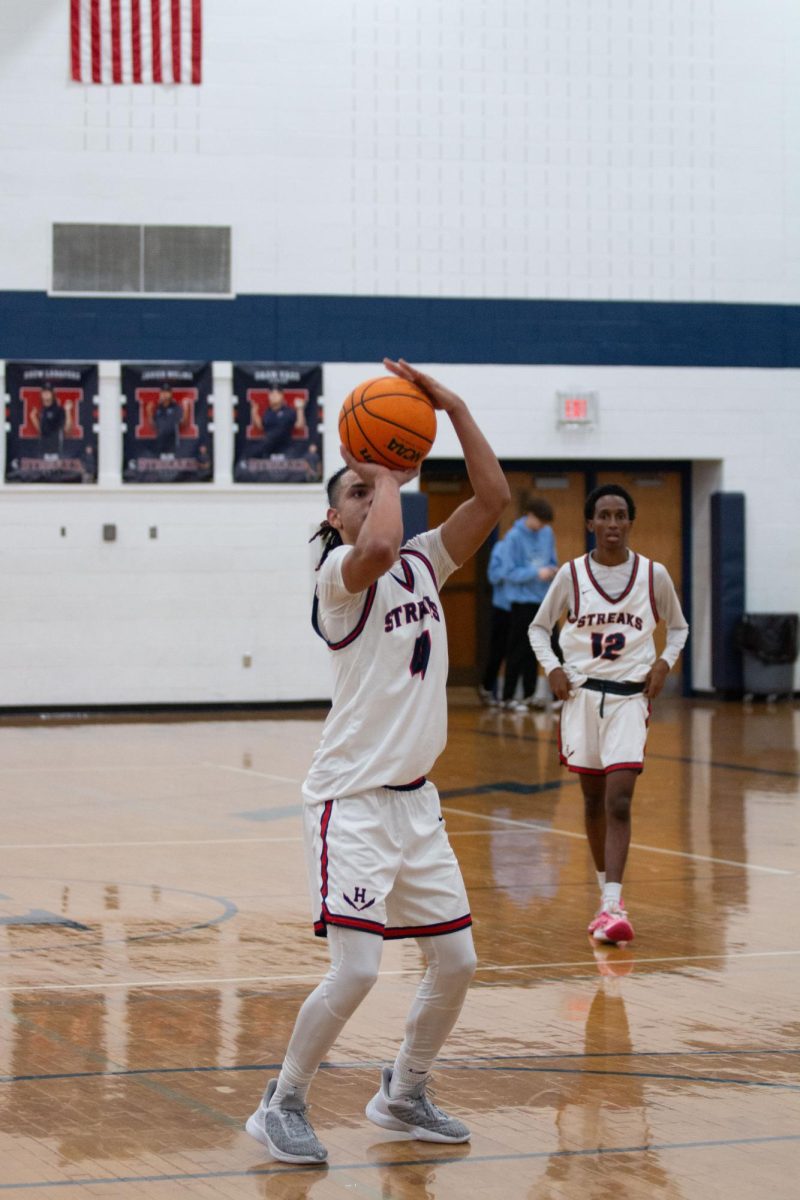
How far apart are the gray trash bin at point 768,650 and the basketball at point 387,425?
16138 mm

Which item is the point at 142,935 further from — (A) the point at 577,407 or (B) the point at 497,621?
(A) the point at 577,407

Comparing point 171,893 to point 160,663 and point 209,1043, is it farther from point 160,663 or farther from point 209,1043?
point 160,663

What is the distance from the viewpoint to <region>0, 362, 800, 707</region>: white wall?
18.7 metres

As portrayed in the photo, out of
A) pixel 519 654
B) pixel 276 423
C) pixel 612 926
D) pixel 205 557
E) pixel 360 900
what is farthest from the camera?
pixel 276 423

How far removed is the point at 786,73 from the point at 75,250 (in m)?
8.65

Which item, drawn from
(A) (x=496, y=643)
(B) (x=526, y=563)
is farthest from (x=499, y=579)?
(A) (x=496, y=643)

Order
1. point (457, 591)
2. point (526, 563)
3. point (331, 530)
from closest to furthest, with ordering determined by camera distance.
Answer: point (331, 530), point (526, 563), point (457, 591)

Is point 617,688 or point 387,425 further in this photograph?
point 617,688

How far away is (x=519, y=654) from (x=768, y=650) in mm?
3267

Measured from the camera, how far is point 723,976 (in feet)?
22.0

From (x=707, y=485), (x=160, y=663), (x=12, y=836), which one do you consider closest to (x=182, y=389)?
(x=160, y=663)

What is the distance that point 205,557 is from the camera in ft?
62.6

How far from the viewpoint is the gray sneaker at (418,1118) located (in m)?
4.59

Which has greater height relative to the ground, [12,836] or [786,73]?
[786,73]
